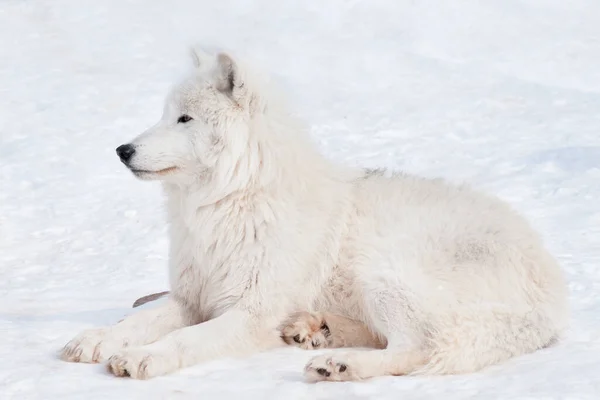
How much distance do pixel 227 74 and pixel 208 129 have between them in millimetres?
323

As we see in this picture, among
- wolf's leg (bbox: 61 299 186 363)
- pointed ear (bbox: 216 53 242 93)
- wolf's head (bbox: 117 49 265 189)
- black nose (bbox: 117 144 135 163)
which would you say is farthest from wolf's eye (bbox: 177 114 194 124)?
wolf's leg (bbox: 61 299 186 363)

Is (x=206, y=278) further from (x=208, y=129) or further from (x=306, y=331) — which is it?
(x=208, y=129)

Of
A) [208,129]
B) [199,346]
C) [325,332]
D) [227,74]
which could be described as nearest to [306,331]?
[325,332]

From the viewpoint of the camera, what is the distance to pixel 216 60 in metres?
4.91

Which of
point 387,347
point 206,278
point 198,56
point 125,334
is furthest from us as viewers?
point 198,56

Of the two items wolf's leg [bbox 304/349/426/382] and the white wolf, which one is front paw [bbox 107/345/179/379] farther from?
wolf's leg [bbox 304/349/426/382]

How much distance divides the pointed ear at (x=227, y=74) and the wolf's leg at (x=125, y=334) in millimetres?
1279

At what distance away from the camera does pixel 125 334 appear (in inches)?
185

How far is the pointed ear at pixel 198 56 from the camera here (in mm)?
5223

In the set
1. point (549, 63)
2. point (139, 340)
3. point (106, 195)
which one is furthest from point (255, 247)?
point (549, 63)

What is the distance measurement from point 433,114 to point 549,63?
9.81 ft

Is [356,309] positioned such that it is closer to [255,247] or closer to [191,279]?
[255,247]

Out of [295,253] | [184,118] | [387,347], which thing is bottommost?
[387,347]

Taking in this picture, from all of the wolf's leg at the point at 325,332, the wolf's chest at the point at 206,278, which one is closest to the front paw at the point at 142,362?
the wolf's chest at the point at 206,278
